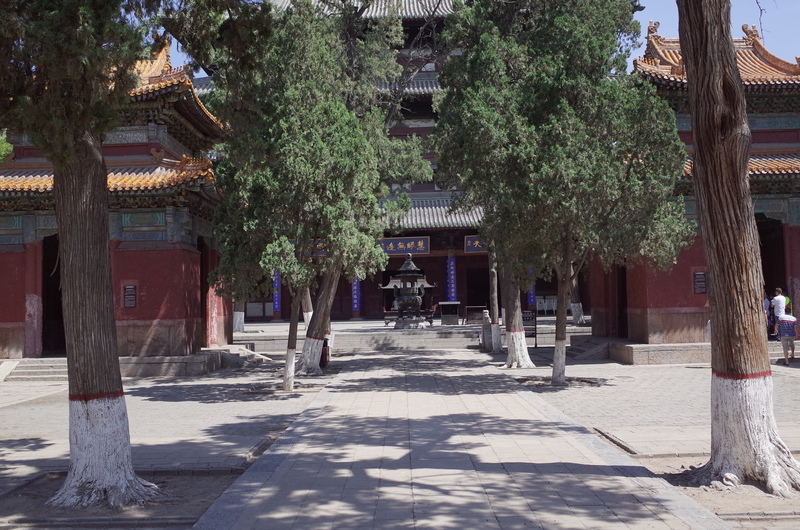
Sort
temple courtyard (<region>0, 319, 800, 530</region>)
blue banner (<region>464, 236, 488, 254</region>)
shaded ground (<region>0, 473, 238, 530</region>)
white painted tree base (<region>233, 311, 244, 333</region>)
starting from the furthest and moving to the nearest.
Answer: blue banner (<region>464, 236, 488, 254</region>), white painted tree base (<region>233, 311, 244, 333</region>), shaded ground (<region>0, 473, 238, 530</region>), temple courtyard (<region>0, 319, 800, 530</region>)

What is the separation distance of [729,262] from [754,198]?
38.6 ft

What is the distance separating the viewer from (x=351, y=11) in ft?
49.3

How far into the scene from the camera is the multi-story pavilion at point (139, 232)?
47.6 feet

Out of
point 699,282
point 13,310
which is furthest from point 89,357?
point 699,282

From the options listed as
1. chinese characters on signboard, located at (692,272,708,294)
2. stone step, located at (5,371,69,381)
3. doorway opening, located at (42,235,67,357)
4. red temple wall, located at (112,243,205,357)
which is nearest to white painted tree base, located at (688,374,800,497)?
chinese characters on signboard, located at (692,272,708,294)

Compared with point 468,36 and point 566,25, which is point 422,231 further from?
point 566,25

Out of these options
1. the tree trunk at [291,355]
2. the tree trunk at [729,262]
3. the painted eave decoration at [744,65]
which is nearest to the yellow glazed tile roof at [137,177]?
the tree trunk at [291,355]

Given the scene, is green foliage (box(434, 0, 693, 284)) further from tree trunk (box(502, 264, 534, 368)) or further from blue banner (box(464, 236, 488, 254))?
blue banner (box(464, 236, 488, 254))

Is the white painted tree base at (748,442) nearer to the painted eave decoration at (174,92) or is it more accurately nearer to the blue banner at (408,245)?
the painted eave decoration at (174,92)

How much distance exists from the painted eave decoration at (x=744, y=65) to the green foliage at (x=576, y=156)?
138 inches

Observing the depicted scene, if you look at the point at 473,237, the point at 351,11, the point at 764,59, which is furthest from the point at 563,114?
the point at 473,237

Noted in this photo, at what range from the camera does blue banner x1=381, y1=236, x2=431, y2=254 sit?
90.0 ft

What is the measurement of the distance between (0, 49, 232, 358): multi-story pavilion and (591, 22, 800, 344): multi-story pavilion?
1029cm

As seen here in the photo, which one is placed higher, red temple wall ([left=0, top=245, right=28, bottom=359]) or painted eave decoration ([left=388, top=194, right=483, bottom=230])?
painted eave decoration ([left=388, top=194, right=483, bottom=230])
